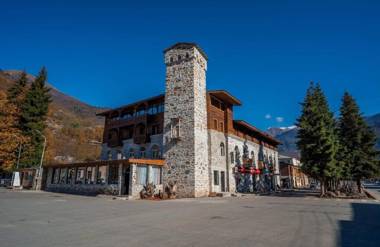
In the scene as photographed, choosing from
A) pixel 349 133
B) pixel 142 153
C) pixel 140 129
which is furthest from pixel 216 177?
pixel 349 133

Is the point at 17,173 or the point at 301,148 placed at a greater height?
the point at 301,148

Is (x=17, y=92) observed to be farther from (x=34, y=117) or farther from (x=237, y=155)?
(x=237, y=155)

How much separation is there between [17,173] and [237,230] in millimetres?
38677

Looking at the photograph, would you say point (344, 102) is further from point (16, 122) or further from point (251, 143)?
→ point (16, 122)

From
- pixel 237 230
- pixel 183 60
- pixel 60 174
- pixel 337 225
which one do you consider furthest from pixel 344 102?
pixel 60 174

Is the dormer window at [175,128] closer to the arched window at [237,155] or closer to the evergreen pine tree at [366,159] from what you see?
the arched window at [237,155]

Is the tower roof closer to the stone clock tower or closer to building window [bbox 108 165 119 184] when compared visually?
the stone clock tower

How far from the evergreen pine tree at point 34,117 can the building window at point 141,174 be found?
2365cm

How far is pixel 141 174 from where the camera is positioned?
24.9 meters

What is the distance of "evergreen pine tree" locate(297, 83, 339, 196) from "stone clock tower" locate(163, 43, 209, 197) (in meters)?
11.0

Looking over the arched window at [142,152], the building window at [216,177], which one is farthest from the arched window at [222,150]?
the arched window at [142,152]

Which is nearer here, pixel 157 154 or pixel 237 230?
pixel 237 230

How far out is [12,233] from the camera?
7215 millimetres

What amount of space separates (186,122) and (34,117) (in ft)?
95.7
